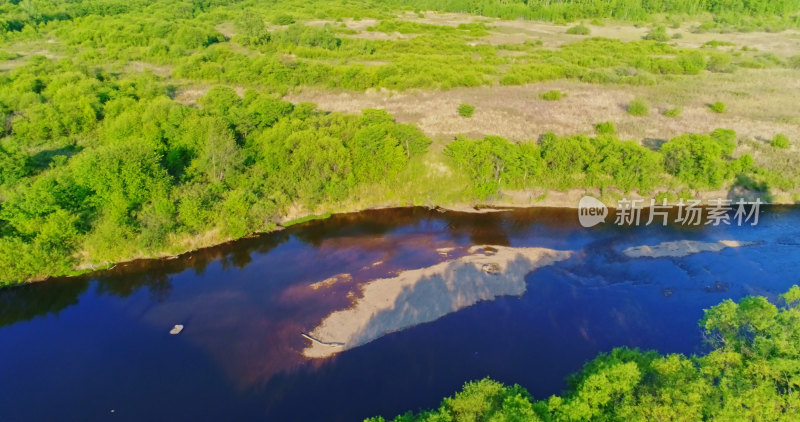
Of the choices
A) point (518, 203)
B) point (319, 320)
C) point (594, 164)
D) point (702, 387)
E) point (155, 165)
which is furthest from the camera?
point (518, 203)

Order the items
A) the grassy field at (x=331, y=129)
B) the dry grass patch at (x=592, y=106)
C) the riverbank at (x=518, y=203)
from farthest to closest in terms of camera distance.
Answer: the dry grass patch at (x=592, y=106)
the riverbank at (x=518, y=203)
the grassy field at (x=331, y=129)

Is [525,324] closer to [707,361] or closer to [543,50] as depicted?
[707,361]

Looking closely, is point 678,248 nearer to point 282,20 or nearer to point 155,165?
point 155,165

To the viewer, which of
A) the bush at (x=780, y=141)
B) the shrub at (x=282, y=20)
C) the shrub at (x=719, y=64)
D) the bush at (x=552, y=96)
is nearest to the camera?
the bush at (x=780, y=141)

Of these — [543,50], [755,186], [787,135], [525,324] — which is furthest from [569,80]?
[525,324]

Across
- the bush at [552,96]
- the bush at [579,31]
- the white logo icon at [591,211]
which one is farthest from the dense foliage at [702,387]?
the bush at [579,31]

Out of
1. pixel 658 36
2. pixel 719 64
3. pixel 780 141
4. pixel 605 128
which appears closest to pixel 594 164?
pixel 605 128

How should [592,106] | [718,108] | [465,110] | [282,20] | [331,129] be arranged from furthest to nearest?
[282,20]
[592,106]
[718,108]
[465,110]
[331,129]

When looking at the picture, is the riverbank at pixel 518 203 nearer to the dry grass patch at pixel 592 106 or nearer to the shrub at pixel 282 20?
the dry grass patch at pixel 592 106
